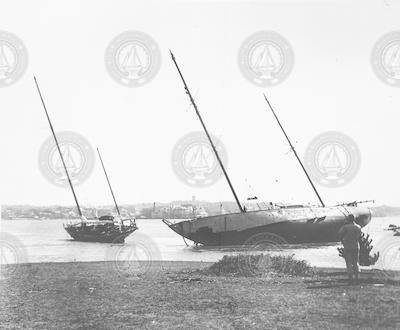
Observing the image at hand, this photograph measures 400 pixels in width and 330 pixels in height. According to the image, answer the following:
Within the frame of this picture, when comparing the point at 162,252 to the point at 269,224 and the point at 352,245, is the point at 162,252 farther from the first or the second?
the point at 352,245

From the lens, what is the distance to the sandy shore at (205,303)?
302 inches

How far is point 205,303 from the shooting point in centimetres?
922

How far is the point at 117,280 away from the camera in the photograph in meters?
13.0

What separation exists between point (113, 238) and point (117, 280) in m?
40.9

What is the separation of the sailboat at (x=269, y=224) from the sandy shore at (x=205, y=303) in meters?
20.9

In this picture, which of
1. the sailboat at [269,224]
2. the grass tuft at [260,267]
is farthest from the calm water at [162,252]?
the grass tuft at [260,267]

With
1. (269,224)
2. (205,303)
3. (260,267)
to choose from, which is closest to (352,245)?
(260,267)

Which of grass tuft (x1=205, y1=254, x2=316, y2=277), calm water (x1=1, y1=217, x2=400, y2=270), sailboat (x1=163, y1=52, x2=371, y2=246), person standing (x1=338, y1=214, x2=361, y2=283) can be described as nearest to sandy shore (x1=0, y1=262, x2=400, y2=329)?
person standing (x1=338, y1=214, x2=361, y2=283)

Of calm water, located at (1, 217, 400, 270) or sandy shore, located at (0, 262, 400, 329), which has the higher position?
sandy shore, located at (0, 262, 400, 329)

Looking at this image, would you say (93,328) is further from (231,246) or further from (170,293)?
(231,246)

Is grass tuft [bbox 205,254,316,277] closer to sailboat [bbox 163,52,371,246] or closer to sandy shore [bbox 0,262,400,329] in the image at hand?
sandy shore [bbox 0,262,400,329]

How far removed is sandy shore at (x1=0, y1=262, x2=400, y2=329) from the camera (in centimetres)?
767

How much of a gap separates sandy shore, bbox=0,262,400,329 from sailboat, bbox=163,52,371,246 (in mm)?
20918

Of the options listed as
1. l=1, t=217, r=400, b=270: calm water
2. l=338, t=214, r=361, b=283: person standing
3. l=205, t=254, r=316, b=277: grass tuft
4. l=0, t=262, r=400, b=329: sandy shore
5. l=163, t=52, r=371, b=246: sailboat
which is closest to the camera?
l=0, t=262, r=400, b=329: sandy shore
